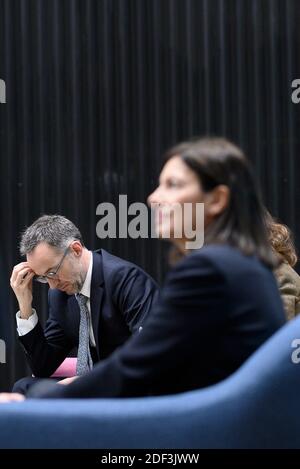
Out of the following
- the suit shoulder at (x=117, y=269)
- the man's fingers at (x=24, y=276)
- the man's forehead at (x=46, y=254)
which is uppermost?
the man's forehead at (x=46, y=254)

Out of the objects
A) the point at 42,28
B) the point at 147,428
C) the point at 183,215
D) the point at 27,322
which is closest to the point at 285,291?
the point at 27,322

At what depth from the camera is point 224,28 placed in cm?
515

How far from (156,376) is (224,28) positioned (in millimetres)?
3607

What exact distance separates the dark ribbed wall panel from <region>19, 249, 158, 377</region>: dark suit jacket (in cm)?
142

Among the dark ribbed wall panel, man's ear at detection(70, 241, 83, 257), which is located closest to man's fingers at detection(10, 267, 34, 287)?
man's ear at detection(70, 241, 83, 257)

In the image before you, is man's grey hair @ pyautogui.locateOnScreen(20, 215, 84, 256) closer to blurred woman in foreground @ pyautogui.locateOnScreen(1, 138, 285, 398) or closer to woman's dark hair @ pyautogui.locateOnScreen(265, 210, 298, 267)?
woman's dark hair @ pyautogui.locateOnScreen(265, 210, 298, 267)

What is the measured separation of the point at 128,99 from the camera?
16.9ft

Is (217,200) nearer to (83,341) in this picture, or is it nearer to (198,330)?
(198,330)

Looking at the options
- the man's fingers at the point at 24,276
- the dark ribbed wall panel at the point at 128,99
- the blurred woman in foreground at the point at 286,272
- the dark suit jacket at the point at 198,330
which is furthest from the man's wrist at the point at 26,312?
the dark suit jacket at the point at 198,330

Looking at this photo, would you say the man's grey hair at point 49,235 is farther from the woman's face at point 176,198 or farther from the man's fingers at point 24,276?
the woman's face at point 176,198

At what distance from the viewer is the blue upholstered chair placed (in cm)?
181

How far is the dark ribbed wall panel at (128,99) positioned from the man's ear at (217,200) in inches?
124

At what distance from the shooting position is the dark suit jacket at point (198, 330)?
185 centimetres
